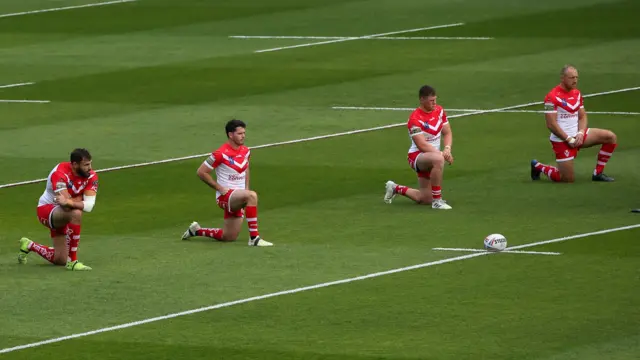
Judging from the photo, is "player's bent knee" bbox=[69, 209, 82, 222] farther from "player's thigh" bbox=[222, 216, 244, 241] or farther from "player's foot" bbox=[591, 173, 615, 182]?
"player's foot" bbox=[591, 173, 615, 182]

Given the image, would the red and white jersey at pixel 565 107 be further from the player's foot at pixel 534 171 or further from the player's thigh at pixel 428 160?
the player's thigh at pixel 428 160

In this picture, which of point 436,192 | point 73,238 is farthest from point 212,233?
point 436,192

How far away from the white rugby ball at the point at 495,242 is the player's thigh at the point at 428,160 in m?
3.08

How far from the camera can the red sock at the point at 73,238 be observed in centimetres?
1850

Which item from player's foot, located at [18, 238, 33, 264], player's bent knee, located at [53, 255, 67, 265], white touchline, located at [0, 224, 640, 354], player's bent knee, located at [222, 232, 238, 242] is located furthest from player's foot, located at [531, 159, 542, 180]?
player's foot, located at [18, 238, 33, 264]

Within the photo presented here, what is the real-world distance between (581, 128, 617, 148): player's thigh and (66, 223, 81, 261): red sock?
8.70m

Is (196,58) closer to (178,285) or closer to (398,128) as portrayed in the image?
(398,128)

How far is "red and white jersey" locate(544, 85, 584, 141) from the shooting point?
23.9 m

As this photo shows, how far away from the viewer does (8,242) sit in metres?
20.3

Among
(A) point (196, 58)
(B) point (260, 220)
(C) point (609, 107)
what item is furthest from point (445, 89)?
(B) point (260, 220)

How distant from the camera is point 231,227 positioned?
20.1 meters

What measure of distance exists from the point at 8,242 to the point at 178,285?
3.62m

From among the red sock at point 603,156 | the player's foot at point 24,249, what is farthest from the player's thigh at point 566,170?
the player's foot at point 24,249

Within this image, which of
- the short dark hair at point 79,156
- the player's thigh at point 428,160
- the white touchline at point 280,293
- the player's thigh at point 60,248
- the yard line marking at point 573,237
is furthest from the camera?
the player's thigh at point 428,160
